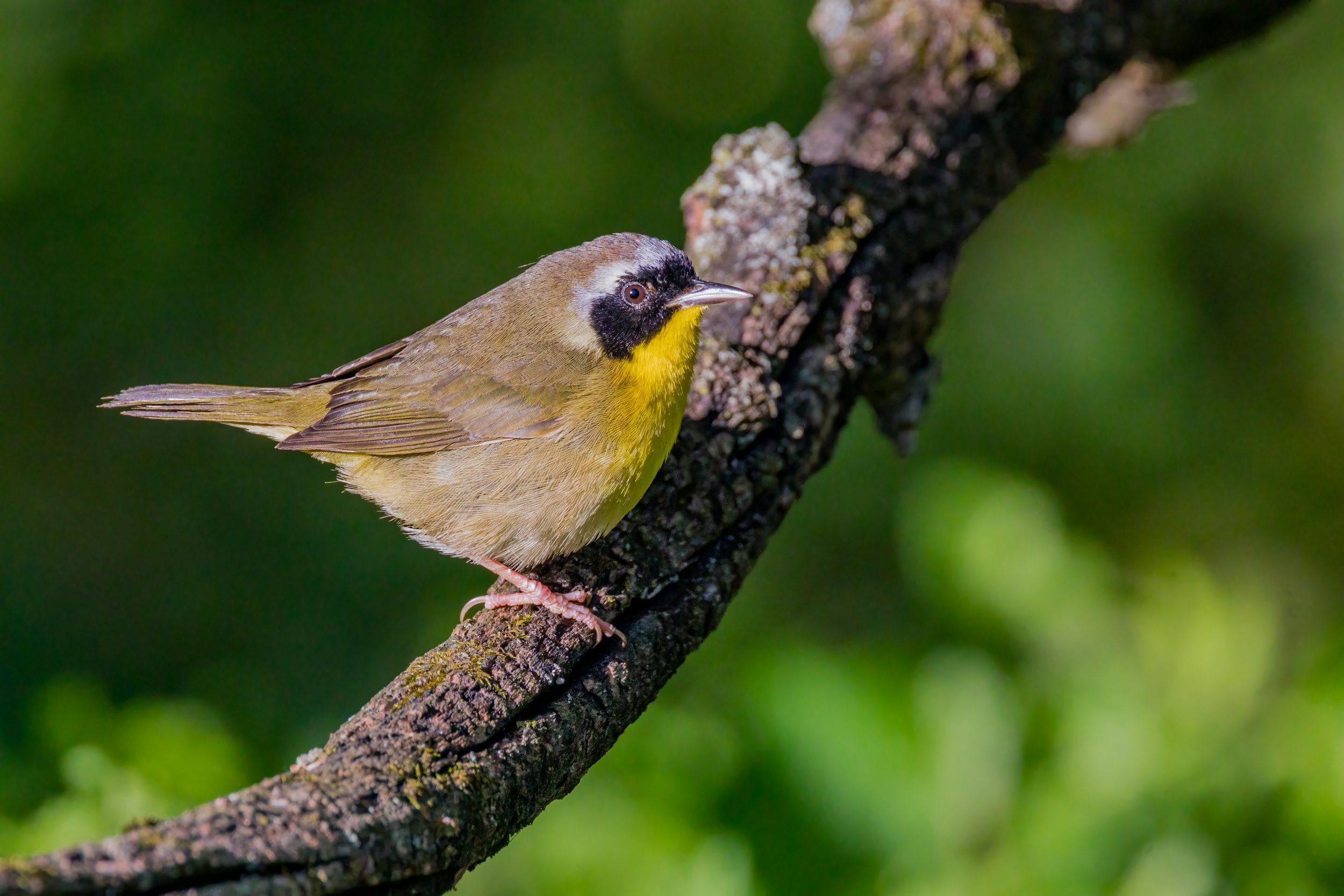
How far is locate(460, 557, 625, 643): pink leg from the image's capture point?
292 cm

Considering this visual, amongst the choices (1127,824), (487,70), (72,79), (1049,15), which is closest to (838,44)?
(1049,15)

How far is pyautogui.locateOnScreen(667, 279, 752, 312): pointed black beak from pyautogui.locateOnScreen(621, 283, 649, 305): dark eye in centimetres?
10

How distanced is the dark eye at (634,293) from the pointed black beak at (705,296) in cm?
10

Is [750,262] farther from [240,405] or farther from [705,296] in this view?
[240,405]

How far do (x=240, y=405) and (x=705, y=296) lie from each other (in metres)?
1.64

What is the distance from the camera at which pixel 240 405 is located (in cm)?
400

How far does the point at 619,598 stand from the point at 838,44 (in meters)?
2.55

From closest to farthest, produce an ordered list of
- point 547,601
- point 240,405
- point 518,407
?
point 547,601 < point 518,407 < point 240,405

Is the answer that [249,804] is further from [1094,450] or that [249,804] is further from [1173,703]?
[1094,450]

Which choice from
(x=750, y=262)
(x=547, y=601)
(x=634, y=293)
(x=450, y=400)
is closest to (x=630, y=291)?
(x=634, y=293)

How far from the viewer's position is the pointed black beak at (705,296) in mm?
3572

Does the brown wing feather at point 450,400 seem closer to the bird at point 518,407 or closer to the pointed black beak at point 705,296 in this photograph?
the bird at point 518,407

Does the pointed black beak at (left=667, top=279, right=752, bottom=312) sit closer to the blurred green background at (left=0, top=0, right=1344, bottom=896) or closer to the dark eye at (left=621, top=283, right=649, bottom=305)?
the dark eye at (left=621, top=283, right=649, bottom=305)

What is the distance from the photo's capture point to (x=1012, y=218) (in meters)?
6.61
